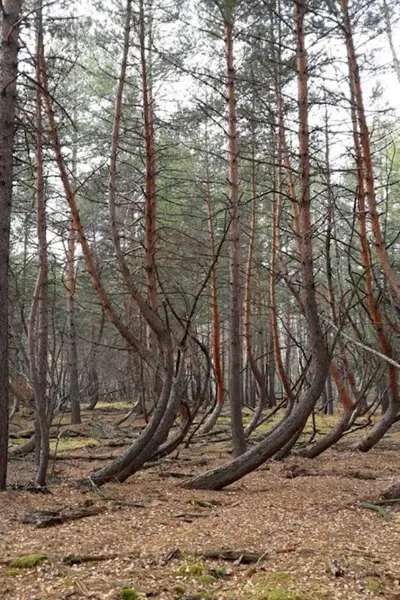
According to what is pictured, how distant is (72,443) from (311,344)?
27.4 ft

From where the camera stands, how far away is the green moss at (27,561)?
12.6ft

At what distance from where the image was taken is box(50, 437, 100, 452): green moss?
12.3 meters

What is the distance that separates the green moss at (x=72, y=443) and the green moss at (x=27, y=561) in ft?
26.6

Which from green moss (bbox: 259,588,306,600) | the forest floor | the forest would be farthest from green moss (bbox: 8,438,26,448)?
green moss (bbox: 259,588,306,600)

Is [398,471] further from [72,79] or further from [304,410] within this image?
[72,79]

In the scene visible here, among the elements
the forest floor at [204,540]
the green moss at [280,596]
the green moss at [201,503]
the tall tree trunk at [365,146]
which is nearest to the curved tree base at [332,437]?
the forest floor at [204,540]

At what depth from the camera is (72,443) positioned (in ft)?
43.3

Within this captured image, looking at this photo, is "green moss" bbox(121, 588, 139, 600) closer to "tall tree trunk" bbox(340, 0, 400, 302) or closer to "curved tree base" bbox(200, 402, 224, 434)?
"tall tree trunk" bbox(340, 0, 400, 302)

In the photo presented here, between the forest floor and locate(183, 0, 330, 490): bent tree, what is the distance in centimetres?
31

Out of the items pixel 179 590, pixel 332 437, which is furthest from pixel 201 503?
pixel 332 437

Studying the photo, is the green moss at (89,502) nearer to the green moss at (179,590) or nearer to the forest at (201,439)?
the forest at (201,439)

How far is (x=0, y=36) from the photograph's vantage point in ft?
22.5

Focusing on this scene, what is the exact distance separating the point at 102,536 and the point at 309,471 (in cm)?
471

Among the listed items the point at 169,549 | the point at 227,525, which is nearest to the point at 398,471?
the point at 227,525
